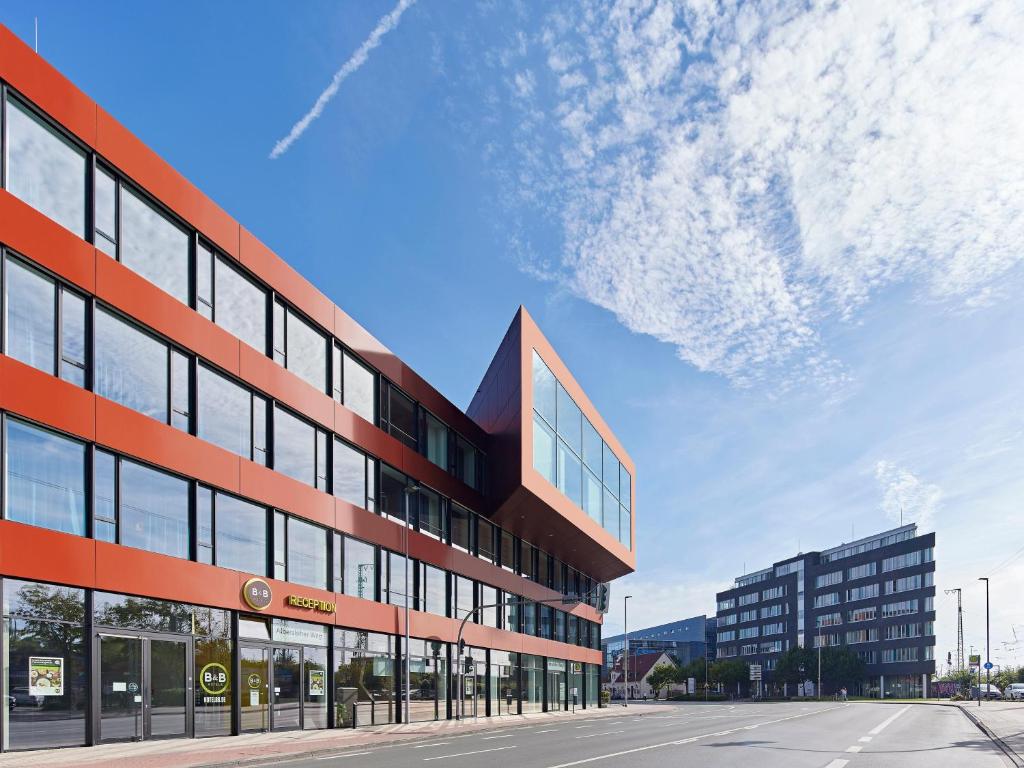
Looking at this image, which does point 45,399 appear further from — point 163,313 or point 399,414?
point 399,414

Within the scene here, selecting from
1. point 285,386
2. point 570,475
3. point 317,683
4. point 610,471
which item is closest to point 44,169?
point 285,386

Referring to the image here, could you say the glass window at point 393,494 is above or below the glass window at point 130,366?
below

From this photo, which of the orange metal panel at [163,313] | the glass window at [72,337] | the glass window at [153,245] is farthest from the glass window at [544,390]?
the glass window at [72,337]

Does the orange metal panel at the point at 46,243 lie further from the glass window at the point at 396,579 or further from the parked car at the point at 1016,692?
the parked car at the point at 1016,692

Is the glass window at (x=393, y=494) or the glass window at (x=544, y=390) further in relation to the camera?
the glass window at (x=544, y=390)

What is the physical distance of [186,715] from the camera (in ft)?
81.8

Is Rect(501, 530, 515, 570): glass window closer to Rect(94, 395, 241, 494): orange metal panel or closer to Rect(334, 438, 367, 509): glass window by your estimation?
Rect(334, 438, 367, 509): glass window

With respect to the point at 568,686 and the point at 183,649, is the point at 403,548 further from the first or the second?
the point at 568,686

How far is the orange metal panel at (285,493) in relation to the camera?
2789cm

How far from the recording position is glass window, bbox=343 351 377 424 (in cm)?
3462

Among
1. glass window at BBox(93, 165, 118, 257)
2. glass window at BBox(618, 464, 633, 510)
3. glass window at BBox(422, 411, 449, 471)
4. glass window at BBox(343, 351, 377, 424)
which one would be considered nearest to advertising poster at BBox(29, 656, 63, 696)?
glass window at BBox(93, 165, 118, 257)

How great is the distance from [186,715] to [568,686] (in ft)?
122

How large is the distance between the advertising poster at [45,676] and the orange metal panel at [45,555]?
1585mm

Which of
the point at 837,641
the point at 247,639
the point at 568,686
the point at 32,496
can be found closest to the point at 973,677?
the point at 837,641
